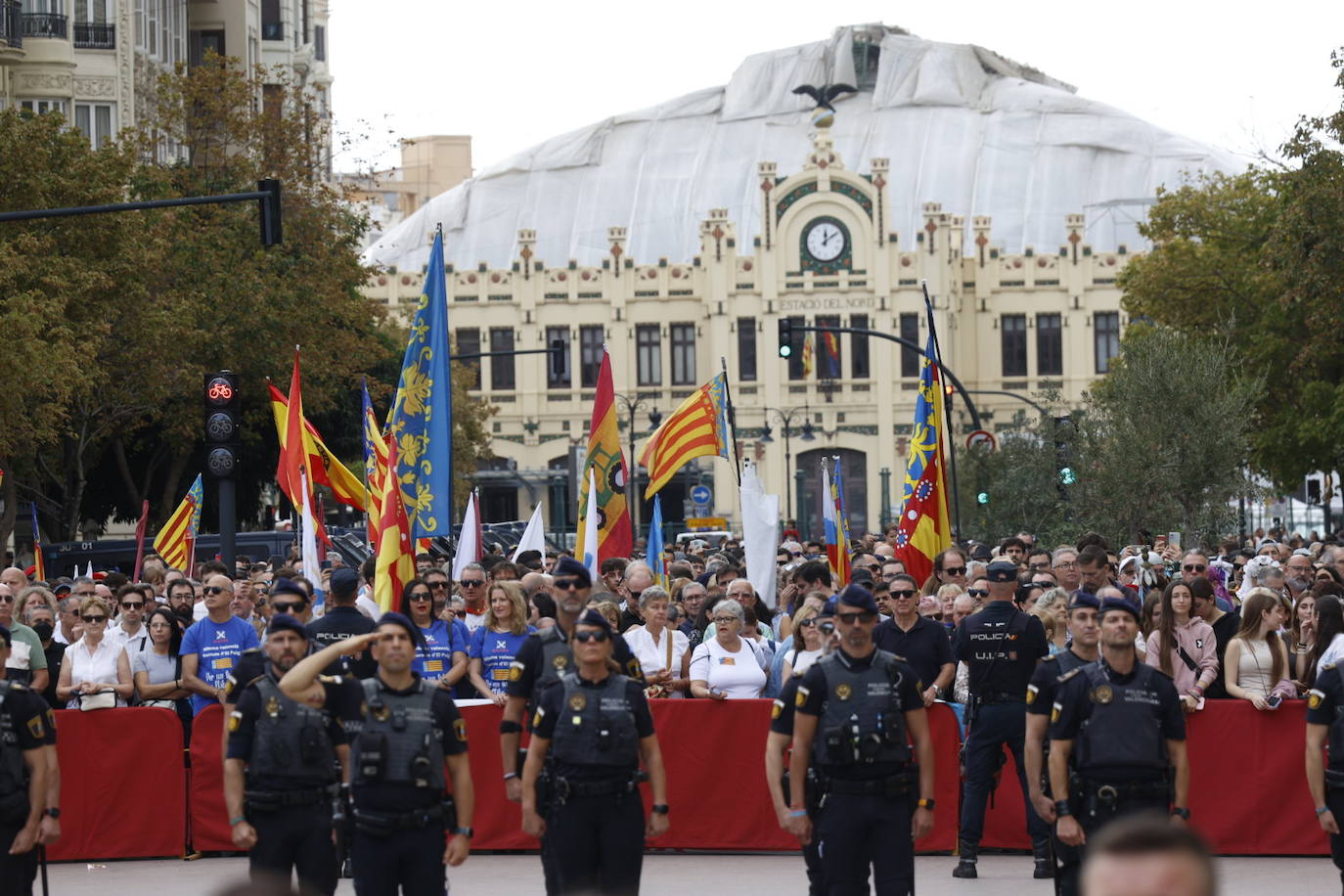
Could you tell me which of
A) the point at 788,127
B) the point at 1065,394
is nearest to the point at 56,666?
the point at 1065,394

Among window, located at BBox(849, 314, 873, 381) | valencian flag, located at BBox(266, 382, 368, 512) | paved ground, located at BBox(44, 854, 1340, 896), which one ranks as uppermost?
window, located at BBox(849, 314, 873, 381)

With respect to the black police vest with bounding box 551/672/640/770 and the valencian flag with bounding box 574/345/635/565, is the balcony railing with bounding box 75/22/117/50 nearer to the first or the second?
the valencian flag with bounding box 574/345/635/565

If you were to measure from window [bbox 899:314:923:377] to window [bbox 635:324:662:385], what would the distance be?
29.1 ft

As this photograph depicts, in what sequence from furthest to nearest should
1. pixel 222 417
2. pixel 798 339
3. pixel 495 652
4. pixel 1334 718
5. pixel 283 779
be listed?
pixel 798 339
pixel 222 417
pixel 495 652
pixel 1334 718
pixel 283 779

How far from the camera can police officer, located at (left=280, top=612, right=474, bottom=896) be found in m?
8.70

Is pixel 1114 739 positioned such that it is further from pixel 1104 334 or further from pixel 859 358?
pixel 1104 334

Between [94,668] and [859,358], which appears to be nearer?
[94,668]

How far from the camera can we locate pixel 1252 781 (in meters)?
12.8

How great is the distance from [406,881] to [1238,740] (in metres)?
6.00

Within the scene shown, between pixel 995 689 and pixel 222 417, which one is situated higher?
pixel 222 417

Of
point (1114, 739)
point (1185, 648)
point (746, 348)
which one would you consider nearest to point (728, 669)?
point (1185, 648)

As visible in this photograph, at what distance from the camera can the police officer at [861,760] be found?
29.8 feet

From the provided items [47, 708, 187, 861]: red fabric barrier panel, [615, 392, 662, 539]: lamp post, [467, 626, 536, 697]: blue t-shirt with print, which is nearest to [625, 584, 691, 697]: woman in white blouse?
[467, 626, 536, 697]: blue t-shirt with print

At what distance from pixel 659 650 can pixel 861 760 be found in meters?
4.44
